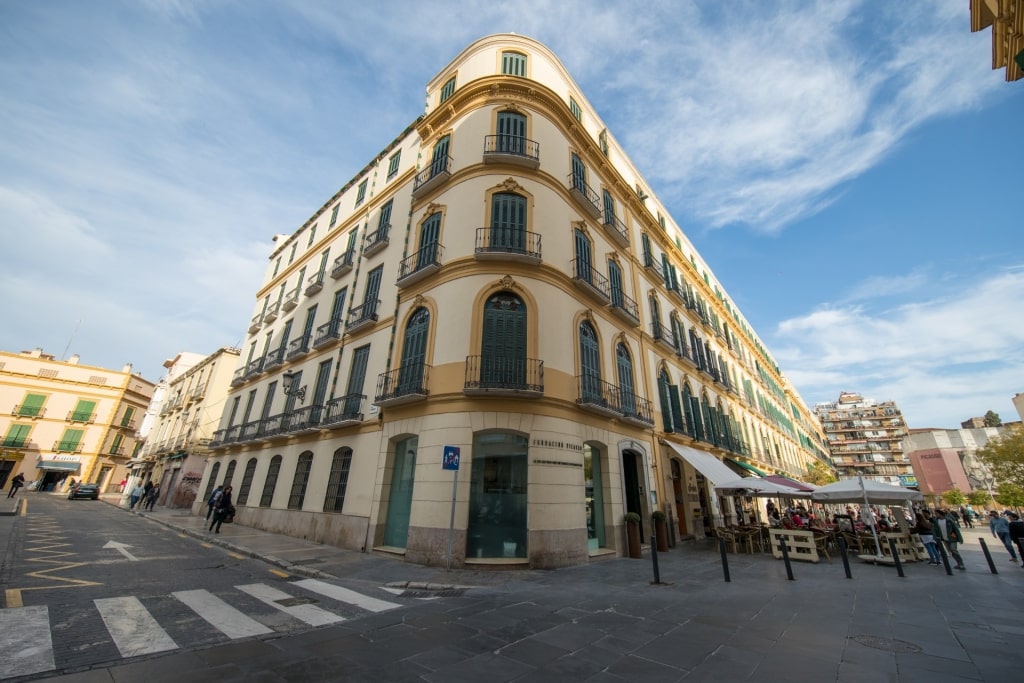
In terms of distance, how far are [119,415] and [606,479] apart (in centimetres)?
5699

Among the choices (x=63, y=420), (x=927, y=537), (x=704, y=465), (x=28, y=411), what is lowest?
(x=927, y=537)

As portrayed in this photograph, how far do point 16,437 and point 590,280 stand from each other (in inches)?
2232

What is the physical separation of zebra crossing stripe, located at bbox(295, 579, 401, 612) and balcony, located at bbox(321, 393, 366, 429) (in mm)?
6226

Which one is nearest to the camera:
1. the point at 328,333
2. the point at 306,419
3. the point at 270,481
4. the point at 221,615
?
the point at 221,615

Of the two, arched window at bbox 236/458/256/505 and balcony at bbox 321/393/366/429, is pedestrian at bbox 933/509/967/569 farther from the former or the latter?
arched window at bbox 236/458/256/505

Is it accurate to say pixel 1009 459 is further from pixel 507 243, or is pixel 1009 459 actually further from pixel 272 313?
pixel 272 313

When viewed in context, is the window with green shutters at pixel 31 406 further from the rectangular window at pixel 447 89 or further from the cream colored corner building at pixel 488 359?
the rectangular window at pixel 447 89

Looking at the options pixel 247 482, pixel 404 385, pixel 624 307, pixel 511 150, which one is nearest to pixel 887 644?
pixel 404 385

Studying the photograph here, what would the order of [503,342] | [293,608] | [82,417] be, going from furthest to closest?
[82,417] → [503,342] → [293,608]

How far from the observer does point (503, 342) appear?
1177cm

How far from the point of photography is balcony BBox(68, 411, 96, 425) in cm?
4150

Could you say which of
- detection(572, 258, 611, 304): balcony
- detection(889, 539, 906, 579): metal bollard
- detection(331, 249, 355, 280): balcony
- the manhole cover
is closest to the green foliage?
detection(889, 539, 906, 579): metal bollard

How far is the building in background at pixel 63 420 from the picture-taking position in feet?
126

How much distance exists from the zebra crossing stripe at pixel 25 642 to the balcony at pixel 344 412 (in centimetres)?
866
